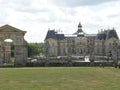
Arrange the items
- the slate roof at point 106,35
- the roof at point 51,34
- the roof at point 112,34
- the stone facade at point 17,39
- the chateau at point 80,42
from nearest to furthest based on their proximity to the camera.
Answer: the stone facade at point 17,39, the roof at point 112,34, the slate roof at point 106,35, the chateau at point 80,42, the roof at point 51,34

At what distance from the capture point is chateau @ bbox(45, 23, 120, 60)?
13250 cm

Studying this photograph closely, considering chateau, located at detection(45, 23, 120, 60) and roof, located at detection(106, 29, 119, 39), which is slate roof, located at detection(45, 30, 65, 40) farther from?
roof, located at detection(106, 29, 119, 39)

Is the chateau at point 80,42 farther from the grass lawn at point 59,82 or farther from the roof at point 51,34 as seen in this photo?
the grass lawn at point 59,82

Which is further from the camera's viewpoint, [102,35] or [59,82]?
[102,35]

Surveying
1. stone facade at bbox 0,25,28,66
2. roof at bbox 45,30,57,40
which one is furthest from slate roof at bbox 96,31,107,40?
stone facade at bbox 0,25,28,66

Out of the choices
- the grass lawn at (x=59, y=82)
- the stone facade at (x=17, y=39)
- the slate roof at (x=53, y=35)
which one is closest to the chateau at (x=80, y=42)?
the slate roof at (x=53, y=35)

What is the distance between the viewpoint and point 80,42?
144000 millimetres

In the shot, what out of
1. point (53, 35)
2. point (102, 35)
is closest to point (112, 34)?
point (102, 35)

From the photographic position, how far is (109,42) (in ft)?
436

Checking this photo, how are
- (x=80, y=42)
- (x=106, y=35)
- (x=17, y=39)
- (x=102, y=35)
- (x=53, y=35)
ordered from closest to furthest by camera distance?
1. (x=17, y=39)
2. (x=53, y=35)
3. (x=106, y=35)
4. (x=102, y=35)
5. (x=80, y=42)

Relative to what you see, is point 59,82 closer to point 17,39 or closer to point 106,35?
point 17,39

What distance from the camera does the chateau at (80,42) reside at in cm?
13250

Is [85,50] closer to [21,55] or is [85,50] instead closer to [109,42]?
[109,42]

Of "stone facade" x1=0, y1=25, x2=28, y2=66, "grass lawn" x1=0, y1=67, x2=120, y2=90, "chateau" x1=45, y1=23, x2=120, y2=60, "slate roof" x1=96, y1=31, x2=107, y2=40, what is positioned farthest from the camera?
"slate roof" x1=96, y1=31, x2=107, y2=40
